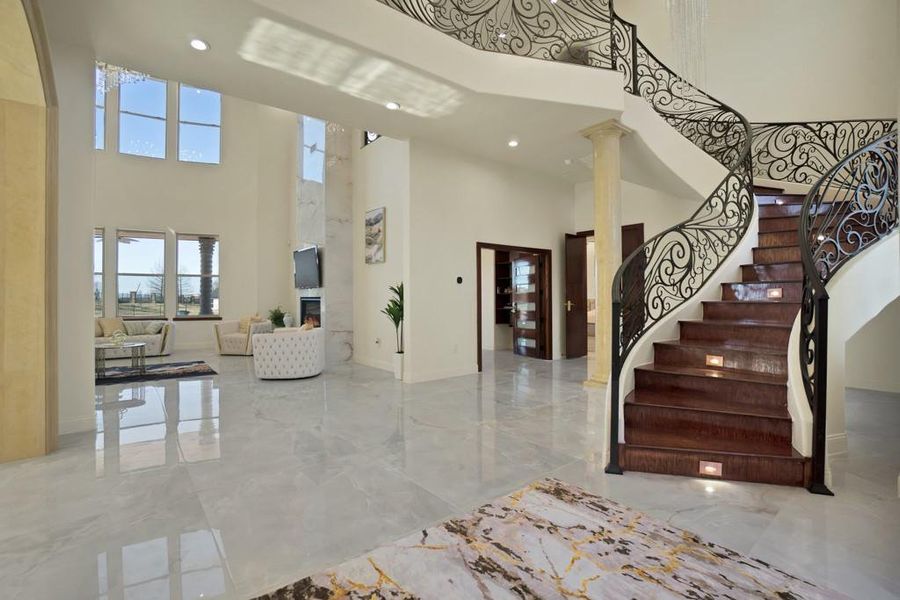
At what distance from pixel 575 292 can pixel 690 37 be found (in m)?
4.63

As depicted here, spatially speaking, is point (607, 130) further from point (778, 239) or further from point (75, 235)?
point (75, 235)

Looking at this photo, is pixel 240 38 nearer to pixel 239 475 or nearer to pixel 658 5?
pixel 239 475

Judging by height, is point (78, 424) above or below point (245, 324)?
below

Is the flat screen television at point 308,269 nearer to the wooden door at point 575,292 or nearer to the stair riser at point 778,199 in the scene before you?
the wooden door at point 575,292

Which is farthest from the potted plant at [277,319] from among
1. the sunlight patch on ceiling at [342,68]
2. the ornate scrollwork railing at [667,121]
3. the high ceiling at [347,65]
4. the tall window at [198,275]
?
the ornate scrollwork railing at [667,121]

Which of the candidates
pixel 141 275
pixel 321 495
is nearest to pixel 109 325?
pixel 141 275

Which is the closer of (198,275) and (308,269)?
(308,269)

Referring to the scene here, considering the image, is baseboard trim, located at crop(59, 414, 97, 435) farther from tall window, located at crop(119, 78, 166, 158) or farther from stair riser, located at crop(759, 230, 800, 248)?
tall window, located at crop(119, 78, 166, 158)

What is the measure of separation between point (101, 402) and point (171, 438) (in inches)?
84.6

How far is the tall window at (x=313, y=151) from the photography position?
27.6 ft

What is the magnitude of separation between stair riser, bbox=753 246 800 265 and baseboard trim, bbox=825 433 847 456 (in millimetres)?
1880

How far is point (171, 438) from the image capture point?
360 centimetres

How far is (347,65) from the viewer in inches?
156

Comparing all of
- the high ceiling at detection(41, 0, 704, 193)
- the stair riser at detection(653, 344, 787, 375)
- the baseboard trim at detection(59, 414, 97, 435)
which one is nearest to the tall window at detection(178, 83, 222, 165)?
the high ceiling at detection(41, 0, 704, 193)
